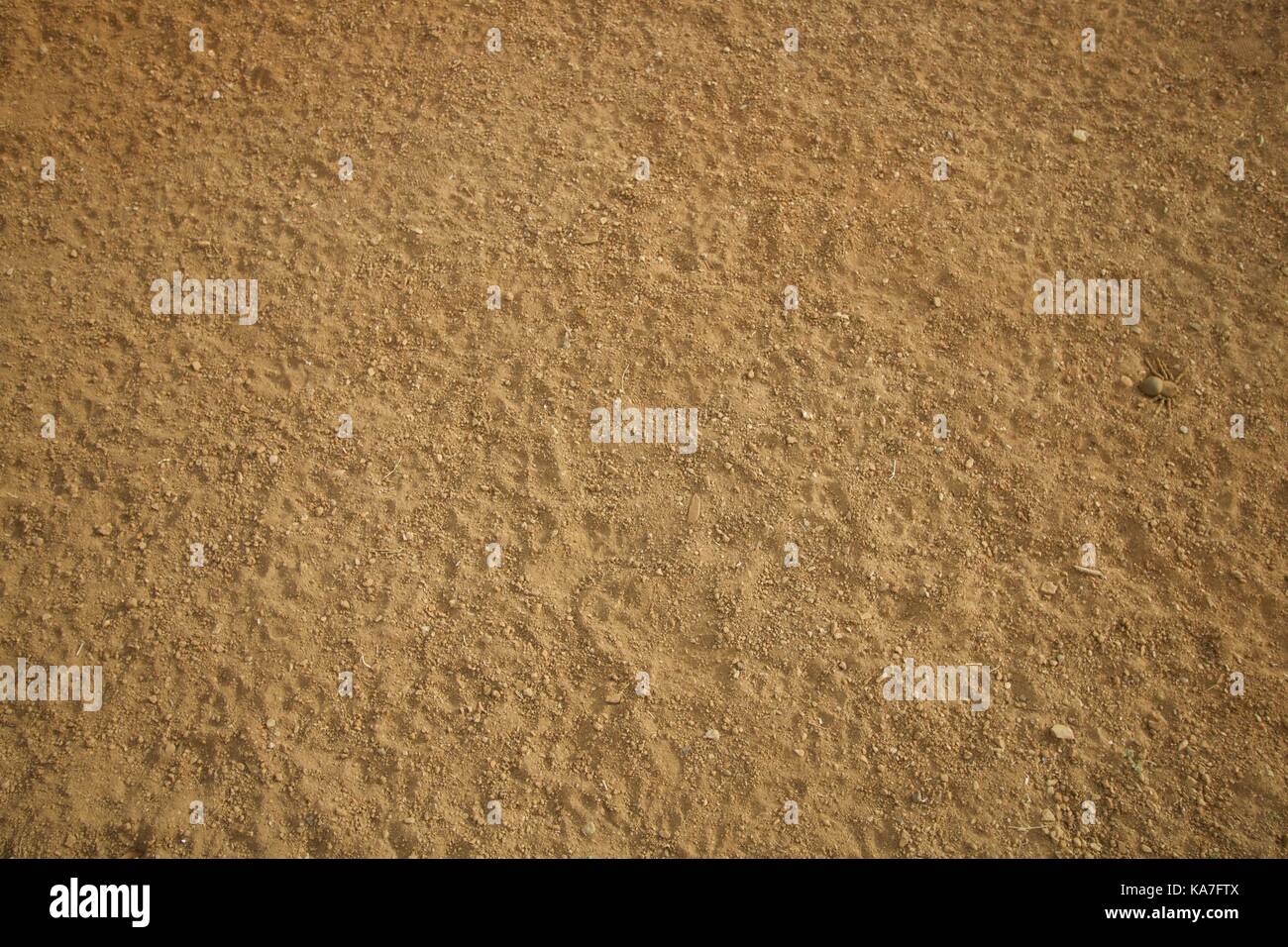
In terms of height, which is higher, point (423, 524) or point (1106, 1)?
point (1106, 1)

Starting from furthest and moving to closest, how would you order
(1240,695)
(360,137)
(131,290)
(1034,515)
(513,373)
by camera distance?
(360,137) < (131,290) < (513,373) < (1034,515) < (1240,695)

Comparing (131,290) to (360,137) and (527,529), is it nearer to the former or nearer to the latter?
(360,137)

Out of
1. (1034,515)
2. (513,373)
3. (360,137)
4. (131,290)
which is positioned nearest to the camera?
(1034,515)

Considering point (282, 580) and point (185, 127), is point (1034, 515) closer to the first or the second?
point (282, 580)

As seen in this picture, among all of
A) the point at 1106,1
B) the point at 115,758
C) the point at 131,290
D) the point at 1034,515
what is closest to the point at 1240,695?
the point at 1034,515

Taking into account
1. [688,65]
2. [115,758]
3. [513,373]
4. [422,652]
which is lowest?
[115,758]

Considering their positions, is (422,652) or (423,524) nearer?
(422,652)
